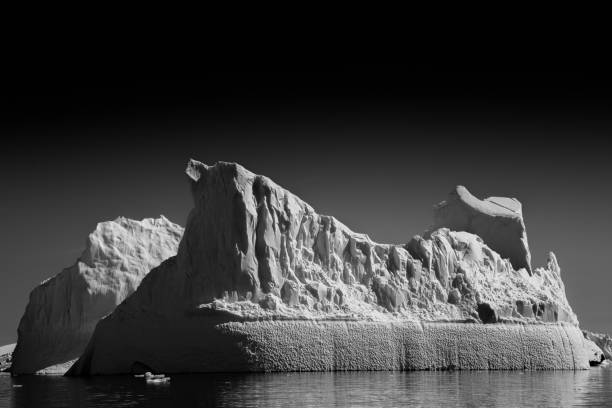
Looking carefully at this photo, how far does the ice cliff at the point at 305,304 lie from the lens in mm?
36625

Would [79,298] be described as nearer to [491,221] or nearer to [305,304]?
[305,304]

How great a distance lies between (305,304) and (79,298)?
52.8 ft

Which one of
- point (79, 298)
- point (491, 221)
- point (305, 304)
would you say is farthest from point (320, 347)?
point (79, 298)

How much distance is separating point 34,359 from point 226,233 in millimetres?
16545

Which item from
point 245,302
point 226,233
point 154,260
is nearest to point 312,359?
point 245,302

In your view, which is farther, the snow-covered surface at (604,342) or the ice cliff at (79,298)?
the snow-covered surface at (604,342)

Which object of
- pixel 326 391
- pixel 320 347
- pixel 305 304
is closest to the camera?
pixel 326 391

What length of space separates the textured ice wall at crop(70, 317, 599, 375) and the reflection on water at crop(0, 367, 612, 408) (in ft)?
4.59

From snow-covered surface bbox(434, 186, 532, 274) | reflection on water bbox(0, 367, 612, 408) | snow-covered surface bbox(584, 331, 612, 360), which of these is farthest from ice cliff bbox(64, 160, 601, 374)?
snow-covered surface bbox(584, 331, 612, 360)

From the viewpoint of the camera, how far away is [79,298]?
4806 cm

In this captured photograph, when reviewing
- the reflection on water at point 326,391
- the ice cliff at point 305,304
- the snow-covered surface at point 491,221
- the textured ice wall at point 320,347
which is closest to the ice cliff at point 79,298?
the textured ice wall at point 320,347

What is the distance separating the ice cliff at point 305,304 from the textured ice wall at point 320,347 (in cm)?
5

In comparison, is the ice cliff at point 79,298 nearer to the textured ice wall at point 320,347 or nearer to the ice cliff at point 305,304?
the textured ice wall at point 320,347

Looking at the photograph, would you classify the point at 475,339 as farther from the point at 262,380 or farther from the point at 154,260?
the point at 154,260
